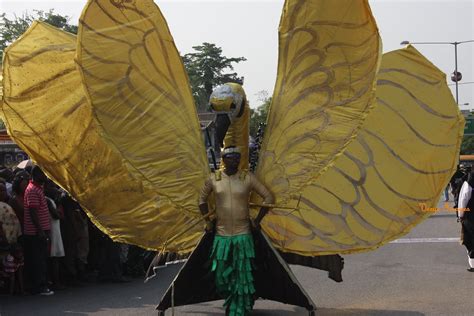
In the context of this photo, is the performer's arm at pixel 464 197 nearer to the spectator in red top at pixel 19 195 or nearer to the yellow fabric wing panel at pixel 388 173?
the yellow fabric wing panel at pixel 388 173

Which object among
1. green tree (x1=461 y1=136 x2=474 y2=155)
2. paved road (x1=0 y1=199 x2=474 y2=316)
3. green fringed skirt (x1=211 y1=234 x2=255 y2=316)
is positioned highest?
green fringed skirt (x1=211 y1=234 x2=255 y2=316)

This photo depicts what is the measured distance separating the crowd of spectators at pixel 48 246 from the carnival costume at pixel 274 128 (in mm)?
2394

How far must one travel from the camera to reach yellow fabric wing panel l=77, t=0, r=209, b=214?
243 inches

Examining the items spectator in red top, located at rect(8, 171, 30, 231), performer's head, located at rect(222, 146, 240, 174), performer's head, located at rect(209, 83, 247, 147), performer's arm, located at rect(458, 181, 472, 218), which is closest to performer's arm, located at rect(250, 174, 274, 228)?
performer's head, located at rect(222, 146, 240, 174)

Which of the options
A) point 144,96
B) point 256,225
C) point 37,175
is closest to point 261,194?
point 256,225

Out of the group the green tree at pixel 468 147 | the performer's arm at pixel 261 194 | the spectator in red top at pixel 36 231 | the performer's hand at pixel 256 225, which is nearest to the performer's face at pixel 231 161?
the performer's arm at pixel 261 194

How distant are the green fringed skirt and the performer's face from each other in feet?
2.01

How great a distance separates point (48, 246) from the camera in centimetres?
964

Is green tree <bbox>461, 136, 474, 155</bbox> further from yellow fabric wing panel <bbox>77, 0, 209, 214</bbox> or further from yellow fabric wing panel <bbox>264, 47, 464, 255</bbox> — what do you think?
yellow fabric wing panel <bbox>77, 0, 209, 214</bbox>

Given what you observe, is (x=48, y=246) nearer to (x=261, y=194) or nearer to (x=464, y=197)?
(x=261, y=194)

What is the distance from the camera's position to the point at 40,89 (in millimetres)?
7195

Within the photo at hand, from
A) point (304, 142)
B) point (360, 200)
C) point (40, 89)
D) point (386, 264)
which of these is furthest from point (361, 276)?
point (40, 89)

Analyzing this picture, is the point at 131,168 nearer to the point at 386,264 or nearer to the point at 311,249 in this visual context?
the point at 311,249

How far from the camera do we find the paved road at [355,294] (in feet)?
26.5
